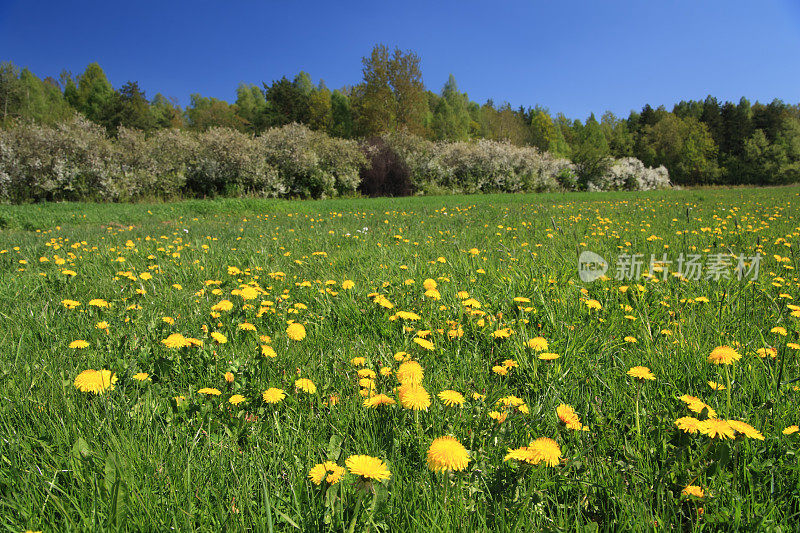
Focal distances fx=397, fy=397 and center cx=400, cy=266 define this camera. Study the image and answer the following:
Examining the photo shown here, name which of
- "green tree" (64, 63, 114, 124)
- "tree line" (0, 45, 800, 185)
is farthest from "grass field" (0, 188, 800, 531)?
"green tree" (64, 63, 114, 124)

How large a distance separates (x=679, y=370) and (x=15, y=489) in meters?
2.16

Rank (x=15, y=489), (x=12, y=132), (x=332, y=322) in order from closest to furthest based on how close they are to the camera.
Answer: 1. (x=15, y=489)
2. (x=332, y=322)
3. (x=12, y=132)

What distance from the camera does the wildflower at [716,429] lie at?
3.04ft

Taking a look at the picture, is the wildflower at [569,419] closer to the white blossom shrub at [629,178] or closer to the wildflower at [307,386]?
the wildflower at [307,386]

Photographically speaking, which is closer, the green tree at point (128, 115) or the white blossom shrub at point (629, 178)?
the white blossom shrub at point (629, 178)

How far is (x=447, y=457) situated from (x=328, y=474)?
0.29 m

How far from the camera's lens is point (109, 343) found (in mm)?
1851

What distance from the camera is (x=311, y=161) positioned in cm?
1762

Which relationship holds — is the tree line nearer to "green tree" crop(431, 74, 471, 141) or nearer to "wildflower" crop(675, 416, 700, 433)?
"green tree" crop(431, 74, 471, 141)

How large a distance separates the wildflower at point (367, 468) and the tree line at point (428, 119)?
29346mm

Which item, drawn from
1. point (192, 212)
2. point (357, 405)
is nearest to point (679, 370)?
point (357, 405)

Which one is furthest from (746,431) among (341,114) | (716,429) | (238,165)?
(341,114)

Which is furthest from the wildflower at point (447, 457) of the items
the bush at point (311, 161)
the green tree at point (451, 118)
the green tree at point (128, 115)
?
the green tree at point (451, 118)

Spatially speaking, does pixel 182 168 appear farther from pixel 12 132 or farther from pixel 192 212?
pixel 192 212
